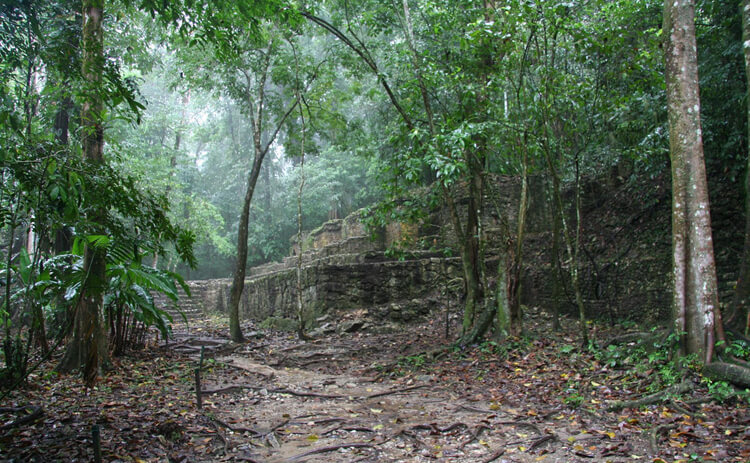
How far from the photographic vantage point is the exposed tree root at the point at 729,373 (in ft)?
12.6

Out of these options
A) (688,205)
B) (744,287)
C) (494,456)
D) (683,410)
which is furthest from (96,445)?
(744,287)

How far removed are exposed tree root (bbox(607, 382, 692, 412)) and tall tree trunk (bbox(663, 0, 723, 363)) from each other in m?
0.38

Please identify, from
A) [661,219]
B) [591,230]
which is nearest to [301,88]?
[591,230]

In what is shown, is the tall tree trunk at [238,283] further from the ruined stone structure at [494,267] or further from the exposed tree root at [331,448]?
Result: the exposed tree root at [331,448]

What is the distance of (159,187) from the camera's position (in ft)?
53.9

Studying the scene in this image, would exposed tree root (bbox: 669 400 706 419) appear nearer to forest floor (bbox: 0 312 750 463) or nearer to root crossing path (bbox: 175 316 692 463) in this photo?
forest floor (bbox: 0 312 750 463)

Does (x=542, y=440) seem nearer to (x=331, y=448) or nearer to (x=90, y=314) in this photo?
(x=331, y=448)

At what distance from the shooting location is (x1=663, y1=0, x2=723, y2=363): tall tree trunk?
4395mm

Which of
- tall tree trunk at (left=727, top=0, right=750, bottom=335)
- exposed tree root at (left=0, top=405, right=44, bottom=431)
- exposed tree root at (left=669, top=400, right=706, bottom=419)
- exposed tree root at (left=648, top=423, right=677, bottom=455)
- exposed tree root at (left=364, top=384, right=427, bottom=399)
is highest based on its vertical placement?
tall tree trunk at (left=727, top=0, right=750, bottom=335)

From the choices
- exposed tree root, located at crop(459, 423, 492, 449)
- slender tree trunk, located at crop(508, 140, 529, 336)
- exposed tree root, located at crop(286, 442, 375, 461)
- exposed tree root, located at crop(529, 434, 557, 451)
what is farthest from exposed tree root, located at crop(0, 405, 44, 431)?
slender tree trunk, located at crop(508, 140, 529, 336)

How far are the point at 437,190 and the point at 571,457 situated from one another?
5194 millimetres

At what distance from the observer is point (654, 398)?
13.5ft

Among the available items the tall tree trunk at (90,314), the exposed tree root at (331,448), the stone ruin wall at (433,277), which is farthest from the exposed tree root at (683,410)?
the tall tree trunk at (90,314)

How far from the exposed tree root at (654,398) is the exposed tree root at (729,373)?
22 centimetres
